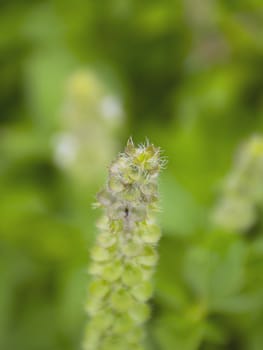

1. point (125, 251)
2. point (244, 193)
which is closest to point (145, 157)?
point (125, 251)

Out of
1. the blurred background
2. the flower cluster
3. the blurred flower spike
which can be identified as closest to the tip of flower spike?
the blurred background

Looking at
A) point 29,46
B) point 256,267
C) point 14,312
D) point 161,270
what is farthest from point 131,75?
point 256,267

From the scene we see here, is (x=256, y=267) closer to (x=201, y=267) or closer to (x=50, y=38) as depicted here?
(x=201, y=267)

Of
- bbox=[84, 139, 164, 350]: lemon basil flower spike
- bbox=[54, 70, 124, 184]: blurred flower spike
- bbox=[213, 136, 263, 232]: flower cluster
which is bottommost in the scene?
bbox=[84, 139, 164, 350]: lemon basil flower spike

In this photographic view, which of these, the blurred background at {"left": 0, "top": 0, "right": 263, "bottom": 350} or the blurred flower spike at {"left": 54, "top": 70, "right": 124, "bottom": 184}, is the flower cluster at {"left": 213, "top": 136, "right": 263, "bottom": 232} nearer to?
the blurred background at {"left": 0, "top": 0, "right": 263, "bottom": 350}

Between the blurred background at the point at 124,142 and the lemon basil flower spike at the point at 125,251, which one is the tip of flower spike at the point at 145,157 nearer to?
the lemon basil flower spike at the point at 125,251

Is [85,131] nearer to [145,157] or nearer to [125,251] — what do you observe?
[125,251]
